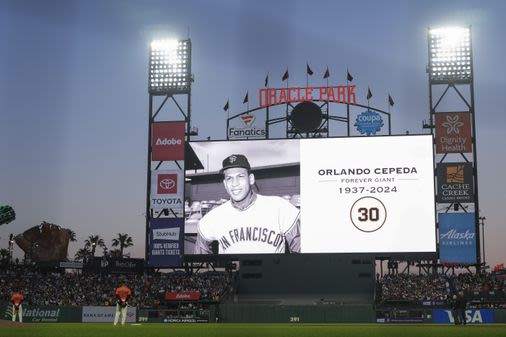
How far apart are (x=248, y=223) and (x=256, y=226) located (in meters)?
0.64

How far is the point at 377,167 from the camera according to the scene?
51469 millimetres

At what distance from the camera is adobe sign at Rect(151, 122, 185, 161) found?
57.0 m

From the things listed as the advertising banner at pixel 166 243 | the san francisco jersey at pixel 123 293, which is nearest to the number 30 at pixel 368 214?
the advertising banner at pixel 166 243

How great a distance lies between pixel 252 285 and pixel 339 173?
35.0 ft

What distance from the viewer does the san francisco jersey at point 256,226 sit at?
52031mm

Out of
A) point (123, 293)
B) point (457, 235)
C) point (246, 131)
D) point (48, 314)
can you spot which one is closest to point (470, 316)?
point (457, 235)

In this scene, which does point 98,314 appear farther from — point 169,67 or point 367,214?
point 169,67

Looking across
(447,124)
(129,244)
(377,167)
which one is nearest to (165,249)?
(377,167)

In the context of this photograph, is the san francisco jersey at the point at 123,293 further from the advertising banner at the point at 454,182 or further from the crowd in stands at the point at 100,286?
the advertising banner at the point at 454,182

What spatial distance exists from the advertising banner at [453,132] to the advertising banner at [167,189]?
20.0m

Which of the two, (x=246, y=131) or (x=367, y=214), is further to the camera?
(x=246, y=131)

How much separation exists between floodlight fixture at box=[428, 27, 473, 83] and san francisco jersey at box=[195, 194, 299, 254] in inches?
656

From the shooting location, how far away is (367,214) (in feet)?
168

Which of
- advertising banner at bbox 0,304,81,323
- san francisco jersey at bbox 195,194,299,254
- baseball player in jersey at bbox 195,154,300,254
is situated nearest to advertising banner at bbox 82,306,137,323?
advertising banner at bbox 0,304,81,323
